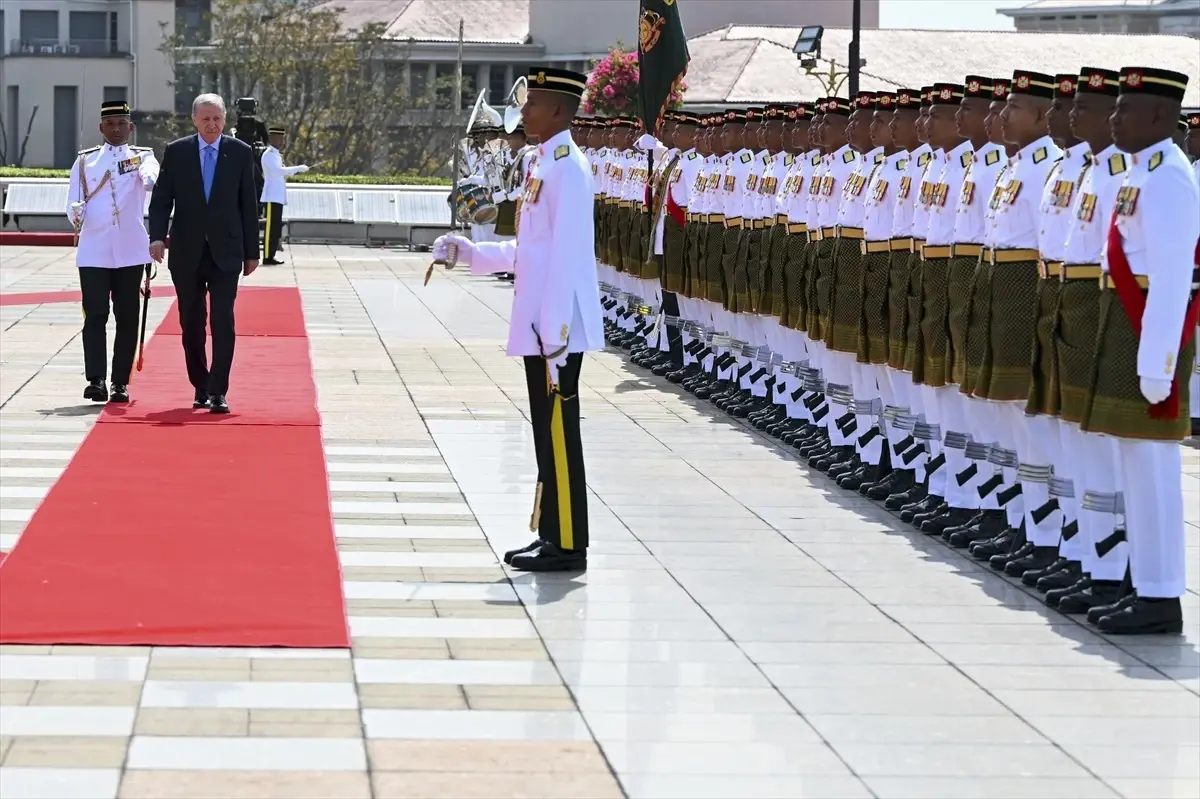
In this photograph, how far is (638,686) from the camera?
6.73 m

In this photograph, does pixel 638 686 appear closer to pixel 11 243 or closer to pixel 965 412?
pixel 965 412

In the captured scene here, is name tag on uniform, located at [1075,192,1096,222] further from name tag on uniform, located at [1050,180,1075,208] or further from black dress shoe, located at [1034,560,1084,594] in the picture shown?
black dress shoe, located at [1034,560,1084,594]

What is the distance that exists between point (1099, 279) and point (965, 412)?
196cm

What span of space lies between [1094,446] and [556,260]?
7.34 ft

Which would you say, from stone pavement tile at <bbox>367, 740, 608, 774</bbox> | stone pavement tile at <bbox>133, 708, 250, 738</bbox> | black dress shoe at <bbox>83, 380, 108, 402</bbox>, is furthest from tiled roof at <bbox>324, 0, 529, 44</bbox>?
stone pavement tile at <bbox>367, 740, 608, 774</bbox>

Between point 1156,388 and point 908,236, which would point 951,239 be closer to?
Answer: point 908,236

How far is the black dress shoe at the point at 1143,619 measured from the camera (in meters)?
7.72

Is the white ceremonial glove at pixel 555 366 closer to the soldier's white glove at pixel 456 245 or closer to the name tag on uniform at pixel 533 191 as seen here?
the soldier's white glove at pixel 456 245

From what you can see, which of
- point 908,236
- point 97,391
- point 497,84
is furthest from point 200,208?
point 497,84

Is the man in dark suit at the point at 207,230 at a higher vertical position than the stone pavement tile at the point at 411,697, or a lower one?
higher

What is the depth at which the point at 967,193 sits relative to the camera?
944cm

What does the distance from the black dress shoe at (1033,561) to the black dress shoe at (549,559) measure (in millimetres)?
1750

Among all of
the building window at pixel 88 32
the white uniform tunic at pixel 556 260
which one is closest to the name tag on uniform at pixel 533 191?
the white uniform tunic at pixel 556 260

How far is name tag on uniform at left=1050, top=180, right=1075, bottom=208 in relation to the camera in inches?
320
